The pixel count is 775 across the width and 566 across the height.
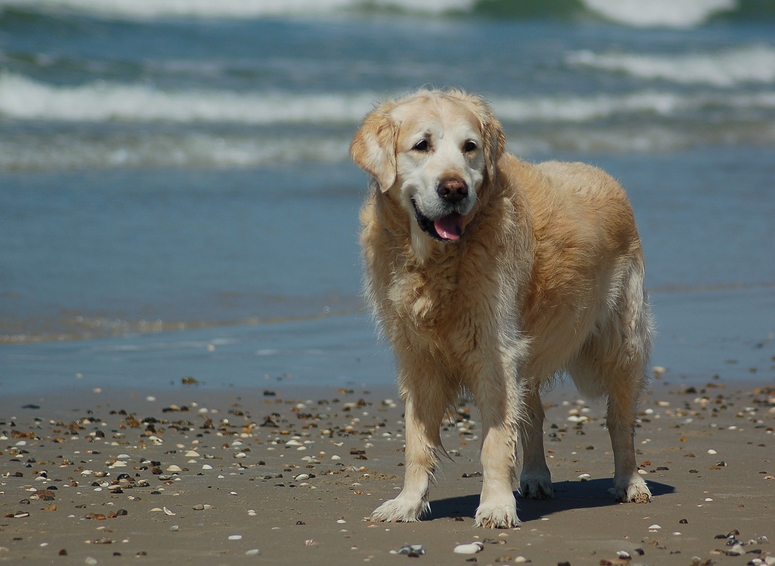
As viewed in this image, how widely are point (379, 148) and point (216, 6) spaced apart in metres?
31.3

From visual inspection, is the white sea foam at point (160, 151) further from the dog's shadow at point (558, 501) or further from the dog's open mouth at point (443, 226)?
the dog's open mouth at point (443, 226)

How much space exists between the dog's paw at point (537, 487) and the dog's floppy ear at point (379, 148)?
5.57 feet

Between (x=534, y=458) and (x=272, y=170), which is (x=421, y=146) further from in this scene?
(x=272, y=170)

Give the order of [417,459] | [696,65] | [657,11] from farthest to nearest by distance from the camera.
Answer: [657,11]
[696,65]
[417,459]

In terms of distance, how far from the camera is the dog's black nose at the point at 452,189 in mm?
3971

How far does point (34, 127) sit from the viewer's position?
1706cm

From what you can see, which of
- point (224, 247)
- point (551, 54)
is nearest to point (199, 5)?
point (551, 54)

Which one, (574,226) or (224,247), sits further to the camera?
(224,247)

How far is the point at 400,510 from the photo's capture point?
4258mm

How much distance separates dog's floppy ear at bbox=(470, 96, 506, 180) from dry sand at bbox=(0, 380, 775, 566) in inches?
61.5

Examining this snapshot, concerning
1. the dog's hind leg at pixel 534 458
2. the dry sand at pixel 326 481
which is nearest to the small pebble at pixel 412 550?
the dry sand at pixel 326 481

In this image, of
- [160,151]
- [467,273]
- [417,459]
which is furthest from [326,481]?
[160,151]

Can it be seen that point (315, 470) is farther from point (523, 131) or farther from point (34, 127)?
point (523, 131)

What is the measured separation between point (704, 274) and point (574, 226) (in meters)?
5.89
